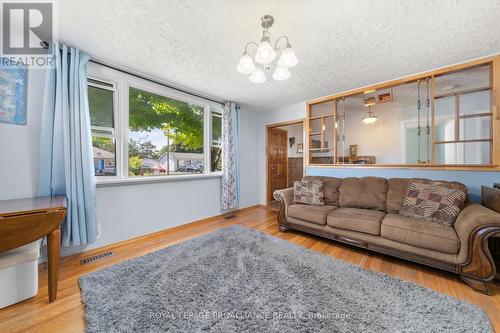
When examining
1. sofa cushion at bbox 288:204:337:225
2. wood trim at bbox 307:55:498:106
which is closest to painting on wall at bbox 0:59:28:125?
sofa cushion at bbox 288:204:337:225

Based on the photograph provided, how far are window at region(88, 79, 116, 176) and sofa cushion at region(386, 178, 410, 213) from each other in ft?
12.2

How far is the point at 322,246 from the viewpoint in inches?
95.9

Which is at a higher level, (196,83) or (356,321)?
(196,83)

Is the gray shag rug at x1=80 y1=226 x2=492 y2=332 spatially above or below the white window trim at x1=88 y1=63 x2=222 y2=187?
below

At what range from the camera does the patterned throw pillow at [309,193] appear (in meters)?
2.85

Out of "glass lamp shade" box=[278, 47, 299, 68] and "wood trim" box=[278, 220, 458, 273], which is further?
"wood trim" box=[278, 220, 458, 273]

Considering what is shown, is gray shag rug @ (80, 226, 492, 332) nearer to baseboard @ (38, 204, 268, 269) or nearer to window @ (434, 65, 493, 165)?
baseboard @ (38, 204, 268, 269)

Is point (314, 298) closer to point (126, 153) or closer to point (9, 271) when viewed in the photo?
point (9, 271)

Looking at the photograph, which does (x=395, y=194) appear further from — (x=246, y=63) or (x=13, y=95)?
(x=13, y=95)

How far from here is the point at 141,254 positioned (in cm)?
219

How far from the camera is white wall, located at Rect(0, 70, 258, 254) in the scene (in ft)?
5.96

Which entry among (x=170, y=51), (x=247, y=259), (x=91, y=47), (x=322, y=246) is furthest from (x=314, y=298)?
(x=91, y=47)

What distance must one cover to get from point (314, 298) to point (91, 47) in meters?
3.29

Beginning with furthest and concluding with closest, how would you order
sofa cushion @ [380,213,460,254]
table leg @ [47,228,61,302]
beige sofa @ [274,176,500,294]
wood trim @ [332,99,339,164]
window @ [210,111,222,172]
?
window @ [210,111,222,172] → wood trim @ [332,99,339,164] → sofa cushion @ [380,213,460,254] → beige sofa @ [274,176,500,294] → table leg @ [47,228,61,302]
